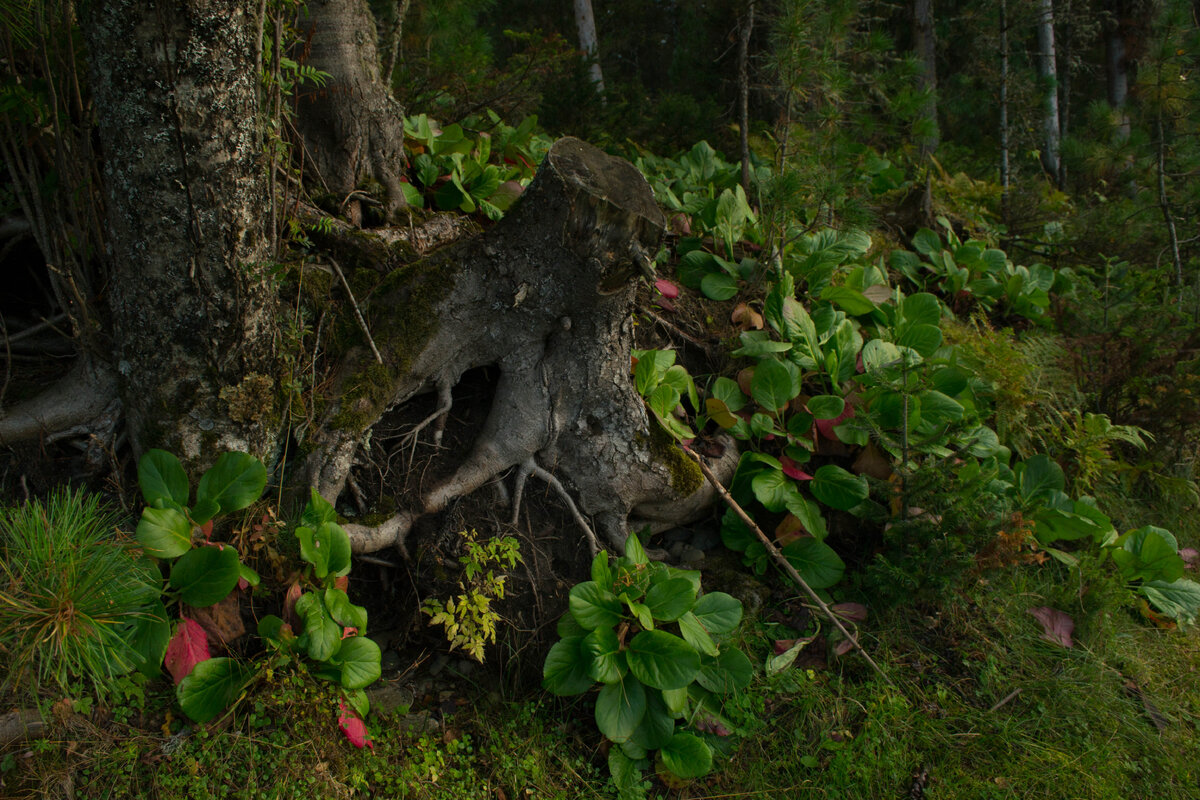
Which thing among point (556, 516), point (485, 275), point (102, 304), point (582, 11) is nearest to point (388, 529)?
point (556, 516)

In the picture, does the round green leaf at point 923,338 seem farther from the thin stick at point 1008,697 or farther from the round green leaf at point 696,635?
the round green leaf at point 696,635

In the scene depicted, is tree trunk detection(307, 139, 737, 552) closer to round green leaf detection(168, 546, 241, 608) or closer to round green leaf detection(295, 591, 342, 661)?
round green leaf detection(295, 591, 342, 661)

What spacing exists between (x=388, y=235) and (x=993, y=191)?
21.2 ft

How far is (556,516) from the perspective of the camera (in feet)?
10.4

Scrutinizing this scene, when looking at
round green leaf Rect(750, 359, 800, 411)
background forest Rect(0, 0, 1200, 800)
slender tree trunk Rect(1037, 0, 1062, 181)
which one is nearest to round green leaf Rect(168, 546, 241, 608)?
background forest Rect(0, 0, 1200, 800)

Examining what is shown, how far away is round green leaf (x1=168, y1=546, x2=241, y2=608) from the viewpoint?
7.34 feet

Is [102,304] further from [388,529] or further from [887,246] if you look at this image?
[887,246]

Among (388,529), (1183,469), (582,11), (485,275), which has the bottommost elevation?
(1183,469)

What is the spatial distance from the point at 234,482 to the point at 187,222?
2.91ft

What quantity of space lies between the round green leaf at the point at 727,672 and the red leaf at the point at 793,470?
0.94 metres

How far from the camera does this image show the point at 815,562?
315cm

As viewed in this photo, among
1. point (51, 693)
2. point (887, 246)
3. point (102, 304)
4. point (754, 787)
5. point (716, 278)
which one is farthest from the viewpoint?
point (887, 246)

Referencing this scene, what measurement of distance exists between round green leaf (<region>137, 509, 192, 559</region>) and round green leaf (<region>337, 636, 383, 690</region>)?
630 millimetres

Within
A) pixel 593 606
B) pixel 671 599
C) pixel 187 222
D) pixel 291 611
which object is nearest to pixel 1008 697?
pixel 671 599
